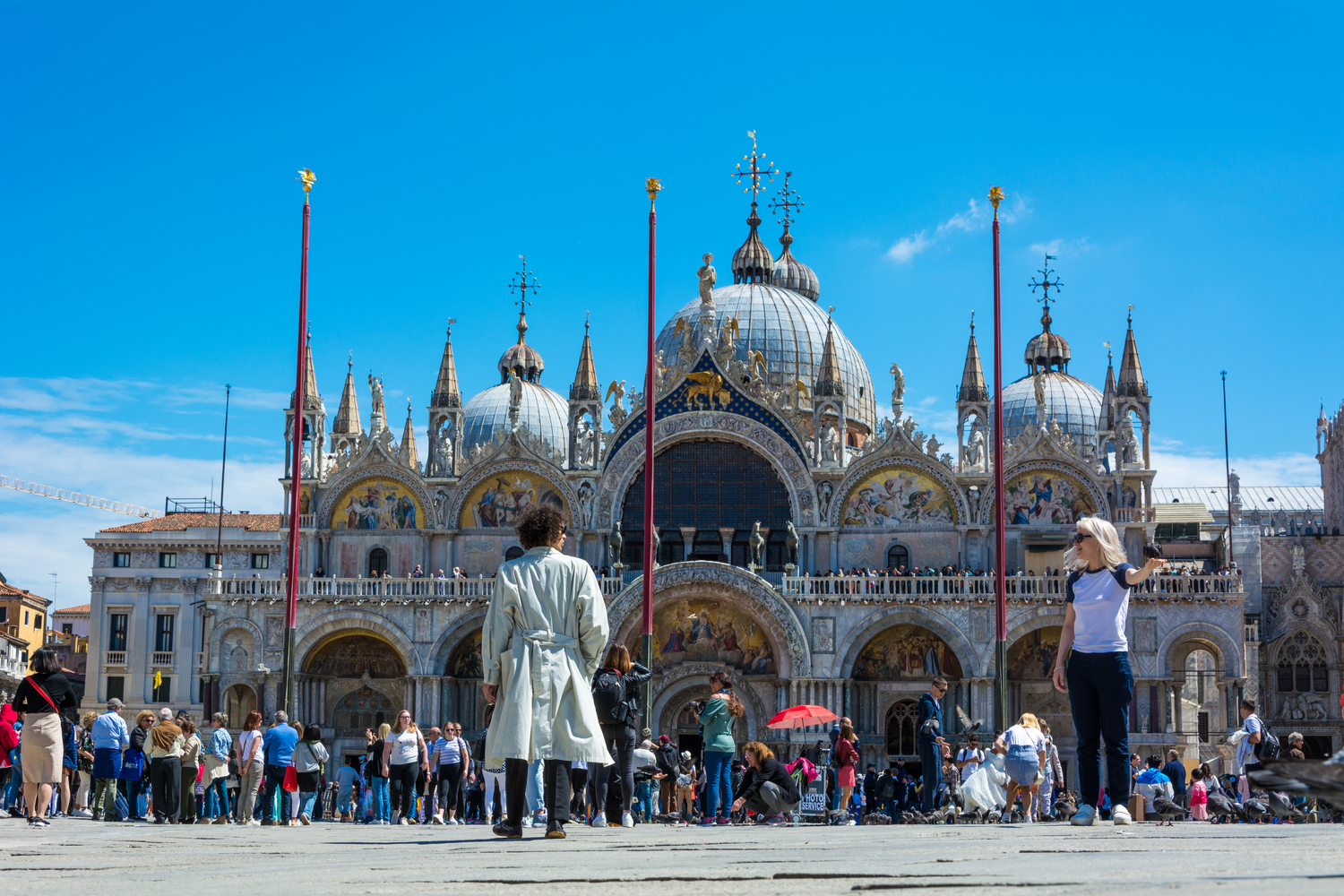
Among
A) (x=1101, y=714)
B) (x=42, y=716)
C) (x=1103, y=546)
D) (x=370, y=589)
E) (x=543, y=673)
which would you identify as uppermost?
(x=370, y=589)

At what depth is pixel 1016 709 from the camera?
40.6 metres

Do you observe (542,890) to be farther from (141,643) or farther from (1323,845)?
(141,643)

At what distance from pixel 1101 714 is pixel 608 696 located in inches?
219

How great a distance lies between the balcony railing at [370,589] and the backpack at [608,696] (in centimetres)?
2695

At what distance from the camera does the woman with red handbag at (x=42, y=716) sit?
1418 centimetres

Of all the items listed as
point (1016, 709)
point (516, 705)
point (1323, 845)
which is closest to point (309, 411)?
point (1016, 709)

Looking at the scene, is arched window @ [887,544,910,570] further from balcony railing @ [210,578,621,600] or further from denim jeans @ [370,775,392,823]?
denim jeans @ [370,775,392,823]

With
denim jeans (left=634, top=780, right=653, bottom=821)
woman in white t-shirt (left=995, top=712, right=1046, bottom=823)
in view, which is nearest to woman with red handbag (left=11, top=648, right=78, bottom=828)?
denim jeans (left=634, top=780, right=653, bottom=821)

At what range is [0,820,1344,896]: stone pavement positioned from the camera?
5594 mm

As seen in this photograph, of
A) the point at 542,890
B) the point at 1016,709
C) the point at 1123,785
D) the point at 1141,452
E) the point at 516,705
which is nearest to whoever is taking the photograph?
the point at 542,890

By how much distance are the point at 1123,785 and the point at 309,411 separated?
124 feet

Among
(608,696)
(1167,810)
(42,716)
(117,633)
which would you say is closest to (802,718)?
(1167,810)

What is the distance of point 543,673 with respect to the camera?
10094 millimetres

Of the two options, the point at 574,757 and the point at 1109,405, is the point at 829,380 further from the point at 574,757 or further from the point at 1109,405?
the point at 574,757
